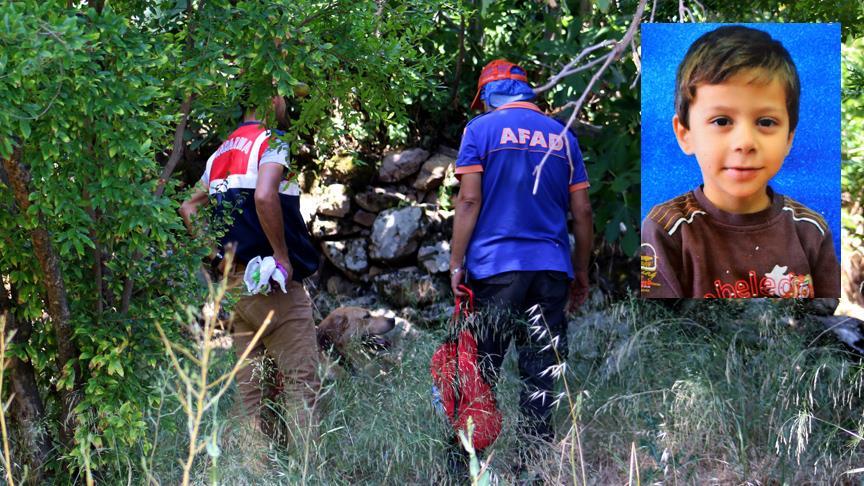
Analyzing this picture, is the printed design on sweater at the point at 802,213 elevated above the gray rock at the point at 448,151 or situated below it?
below

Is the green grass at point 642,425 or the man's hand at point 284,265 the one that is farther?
the man's hand at point 284,265

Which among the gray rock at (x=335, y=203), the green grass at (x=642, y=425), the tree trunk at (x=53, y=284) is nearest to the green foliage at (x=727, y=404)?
the green grass at (x=642, y=425)

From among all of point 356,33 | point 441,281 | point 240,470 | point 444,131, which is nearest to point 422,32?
point 356,33

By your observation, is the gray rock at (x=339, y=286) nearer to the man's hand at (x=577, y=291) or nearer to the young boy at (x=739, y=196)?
the man's hand at (x=577, y=291)

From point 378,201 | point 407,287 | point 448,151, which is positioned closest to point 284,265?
point 407,287

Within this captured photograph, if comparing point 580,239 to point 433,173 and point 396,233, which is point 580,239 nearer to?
point 396,233

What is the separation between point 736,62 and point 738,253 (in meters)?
0.88

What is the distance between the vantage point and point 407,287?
7.61 m

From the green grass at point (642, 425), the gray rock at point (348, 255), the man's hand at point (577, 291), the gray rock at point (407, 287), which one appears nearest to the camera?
the green grass at point (642, 425)

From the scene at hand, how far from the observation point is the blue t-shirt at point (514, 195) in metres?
4.61

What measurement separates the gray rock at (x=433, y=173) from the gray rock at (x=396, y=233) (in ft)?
0.93

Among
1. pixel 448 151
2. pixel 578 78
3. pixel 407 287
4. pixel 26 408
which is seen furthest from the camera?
pixel 448 151

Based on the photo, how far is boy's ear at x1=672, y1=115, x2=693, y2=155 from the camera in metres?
4.64

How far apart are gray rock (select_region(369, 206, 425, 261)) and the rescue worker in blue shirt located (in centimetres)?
304
